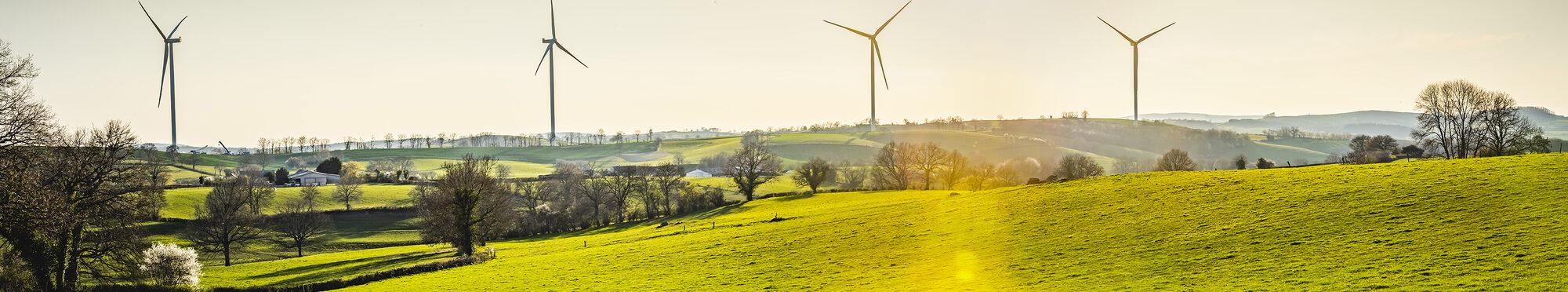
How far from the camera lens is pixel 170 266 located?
5178cm

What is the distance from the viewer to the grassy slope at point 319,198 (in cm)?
9338

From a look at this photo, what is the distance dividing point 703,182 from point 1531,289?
128 m

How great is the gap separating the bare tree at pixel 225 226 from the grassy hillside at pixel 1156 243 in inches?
669

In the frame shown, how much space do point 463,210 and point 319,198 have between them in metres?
60.7

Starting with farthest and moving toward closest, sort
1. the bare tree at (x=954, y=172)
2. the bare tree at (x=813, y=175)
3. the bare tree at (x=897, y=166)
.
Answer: the bare tree at (x=813, y=175) < the bare tree at (x=897, y=166) < the bare tree at (x=954, y=172)

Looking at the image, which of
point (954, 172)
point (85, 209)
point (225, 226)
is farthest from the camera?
point (954, 172)

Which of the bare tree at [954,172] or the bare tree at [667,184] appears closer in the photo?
the bare tree at [954,172]

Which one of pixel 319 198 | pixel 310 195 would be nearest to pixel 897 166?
pixel 310 195

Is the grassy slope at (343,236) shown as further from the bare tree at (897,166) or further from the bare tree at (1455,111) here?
the bare tree at (1455,111)

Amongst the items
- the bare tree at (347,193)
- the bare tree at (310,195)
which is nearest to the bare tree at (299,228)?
the bare tree at (310,195)

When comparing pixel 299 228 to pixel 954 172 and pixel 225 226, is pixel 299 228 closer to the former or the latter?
pixel 225 226

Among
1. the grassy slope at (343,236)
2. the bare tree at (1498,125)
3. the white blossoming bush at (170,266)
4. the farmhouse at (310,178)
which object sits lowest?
the grassy slope at (343,236)

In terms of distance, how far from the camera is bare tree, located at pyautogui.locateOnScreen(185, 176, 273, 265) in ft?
235

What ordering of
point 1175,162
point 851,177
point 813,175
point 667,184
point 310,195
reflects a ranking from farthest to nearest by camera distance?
point 851,177 → point 813,175 → point 667,184 → point 1175,162 → point 310,195
